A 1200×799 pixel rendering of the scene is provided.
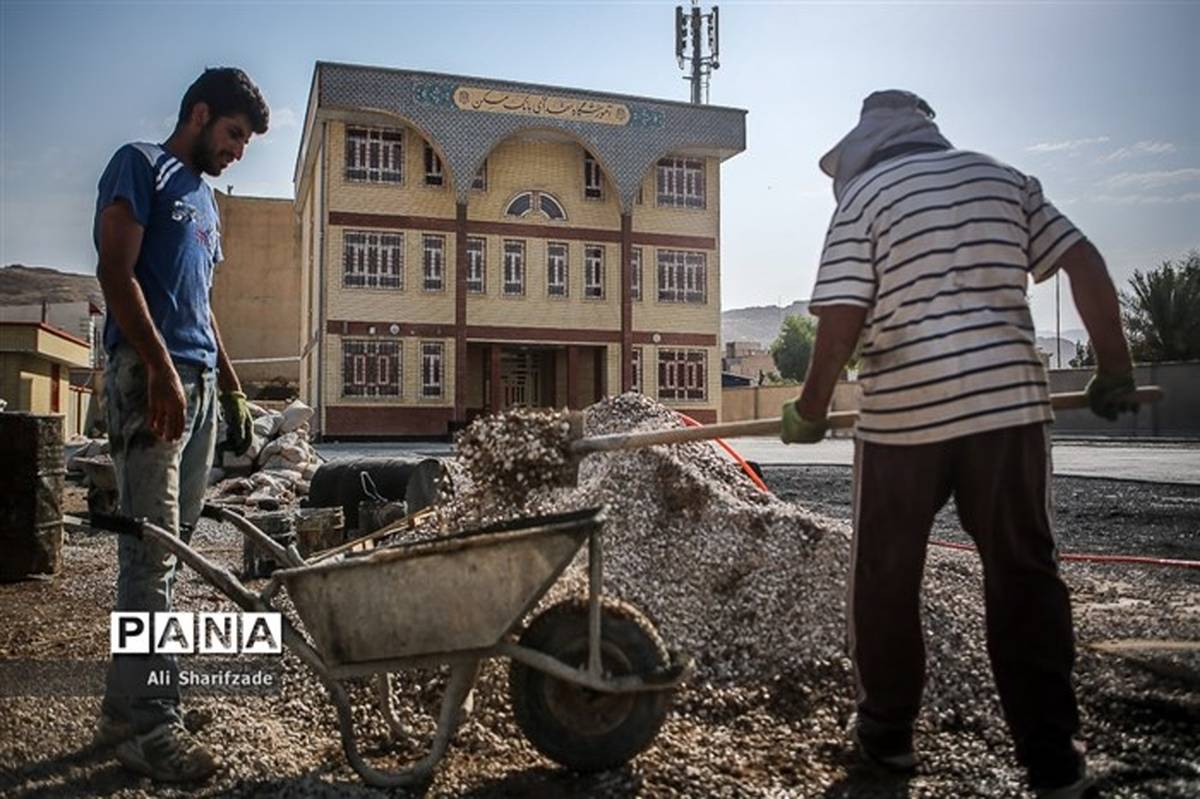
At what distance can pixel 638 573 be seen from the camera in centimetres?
391

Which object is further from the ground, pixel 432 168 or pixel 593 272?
pixel 432 168

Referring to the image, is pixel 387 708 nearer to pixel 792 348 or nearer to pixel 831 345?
pixel 831 345

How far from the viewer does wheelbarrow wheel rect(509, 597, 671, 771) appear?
8.06ft

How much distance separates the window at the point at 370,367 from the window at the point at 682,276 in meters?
8.46

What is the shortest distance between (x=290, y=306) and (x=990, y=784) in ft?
132

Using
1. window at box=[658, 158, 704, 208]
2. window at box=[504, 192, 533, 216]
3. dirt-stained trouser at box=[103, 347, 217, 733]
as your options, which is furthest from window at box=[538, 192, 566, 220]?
dirt-stained trouser at box=[103, 347, 217, 733]

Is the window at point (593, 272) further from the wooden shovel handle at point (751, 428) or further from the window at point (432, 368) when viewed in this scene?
the wooden shovel handle at point (751, 428)

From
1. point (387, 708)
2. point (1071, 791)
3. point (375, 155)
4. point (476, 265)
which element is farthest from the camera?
point (476, 265)

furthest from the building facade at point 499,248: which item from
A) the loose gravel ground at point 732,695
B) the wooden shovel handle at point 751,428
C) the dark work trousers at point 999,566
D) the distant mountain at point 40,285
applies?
the distant mountain at point 40,285

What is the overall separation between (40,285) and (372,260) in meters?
61.6

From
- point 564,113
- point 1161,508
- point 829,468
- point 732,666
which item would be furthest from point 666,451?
point 564,113

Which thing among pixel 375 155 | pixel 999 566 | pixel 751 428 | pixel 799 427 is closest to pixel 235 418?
pixel 751 428

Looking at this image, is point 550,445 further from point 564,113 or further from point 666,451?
point 564,113

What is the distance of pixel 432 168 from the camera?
26.0 meters
